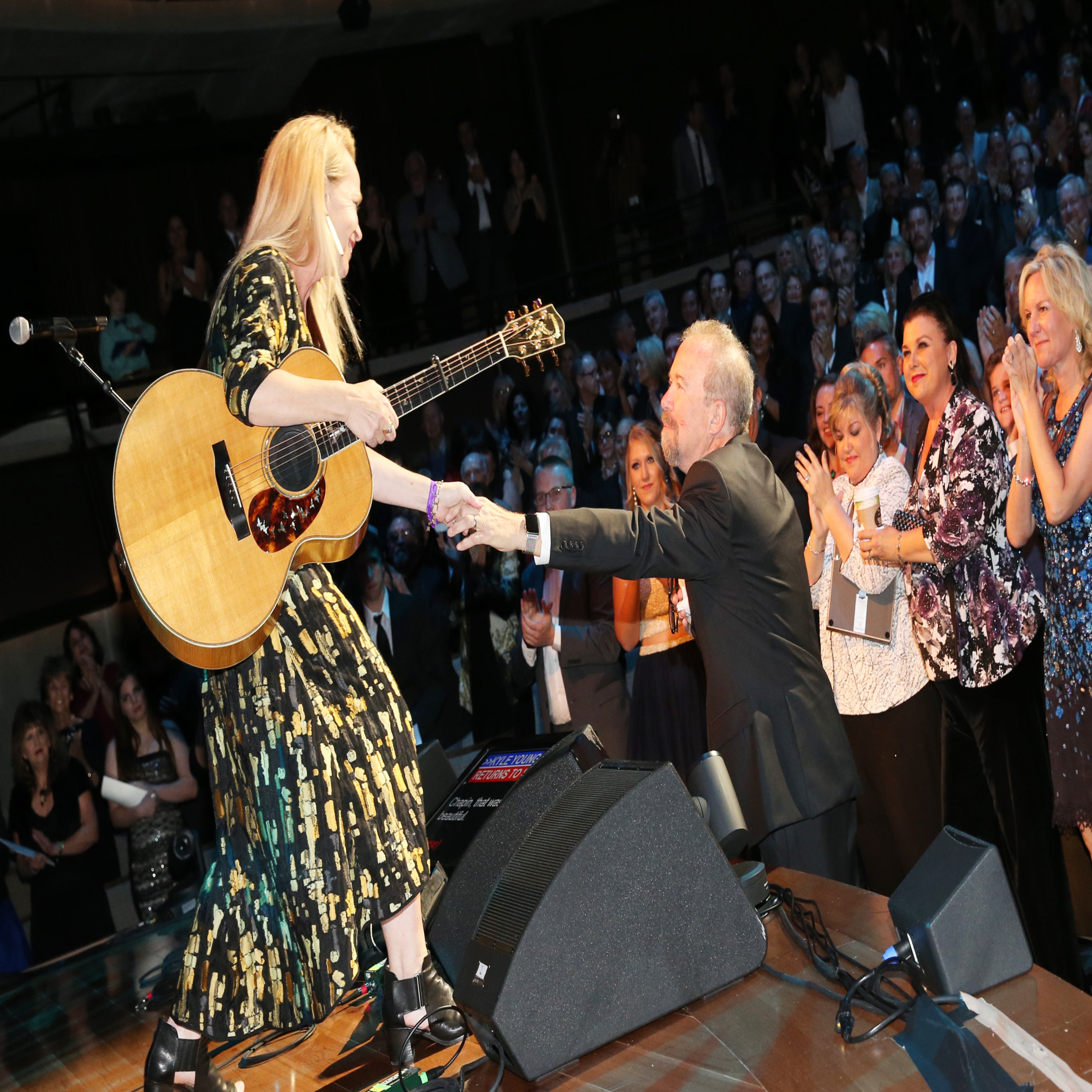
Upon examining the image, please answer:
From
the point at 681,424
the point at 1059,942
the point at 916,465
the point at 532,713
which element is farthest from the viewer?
the point at 532,713

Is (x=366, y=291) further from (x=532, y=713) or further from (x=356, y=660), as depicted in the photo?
(x=356, y=660)

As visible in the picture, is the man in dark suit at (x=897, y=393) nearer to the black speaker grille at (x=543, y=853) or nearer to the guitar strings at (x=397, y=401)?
the guitar strings at (x=397, y=401)

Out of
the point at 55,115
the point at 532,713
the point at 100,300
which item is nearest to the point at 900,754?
the point at 532,713

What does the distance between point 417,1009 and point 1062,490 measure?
2121mm

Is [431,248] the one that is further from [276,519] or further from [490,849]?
[490,849]

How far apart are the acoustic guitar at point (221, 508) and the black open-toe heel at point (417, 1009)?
0.77 m

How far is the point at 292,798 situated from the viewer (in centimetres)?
238

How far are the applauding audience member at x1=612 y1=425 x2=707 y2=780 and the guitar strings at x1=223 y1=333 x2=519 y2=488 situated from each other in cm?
173

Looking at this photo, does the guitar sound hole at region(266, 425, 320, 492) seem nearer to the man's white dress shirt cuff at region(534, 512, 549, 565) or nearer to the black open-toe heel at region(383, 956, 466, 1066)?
the man's white dress shirt cuff at region(534, 512, 549, 565)

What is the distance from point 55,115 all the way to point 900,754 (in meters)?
5.51

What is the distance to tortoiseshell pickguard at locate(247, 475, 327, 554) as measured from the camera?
7.99 ft

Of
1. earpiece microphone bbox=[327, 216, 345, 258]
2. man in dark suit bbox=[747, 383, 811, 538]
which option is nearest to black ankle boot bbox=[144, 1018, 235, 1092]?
earpiece microphone bbox=[327, 216, 345, 258]

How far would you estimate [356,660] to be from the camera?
96.9 inches

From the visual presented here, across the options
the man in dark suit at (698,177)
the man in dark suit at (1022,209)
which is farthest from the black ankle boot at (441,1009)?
the man in dark suit at (698,177)
